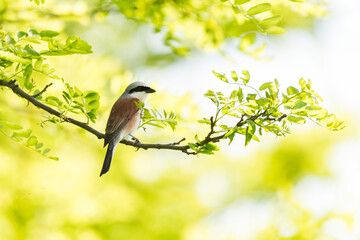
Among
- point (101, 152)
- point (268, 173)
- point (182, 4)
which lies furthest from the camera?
point (268, 173)

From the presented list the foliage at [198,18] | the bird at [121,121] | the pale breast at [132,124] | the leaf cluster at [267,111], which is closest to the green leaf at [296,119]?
the leaf cluster at [267,111]

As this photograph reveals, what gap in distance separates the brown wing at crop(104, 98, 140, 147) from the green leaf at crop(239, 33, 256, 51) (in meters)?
0.86

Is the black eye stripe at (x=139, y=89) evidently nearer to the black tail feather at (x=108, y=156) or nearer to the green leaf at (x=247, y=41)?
the black tail feather at (x=108, y=156)

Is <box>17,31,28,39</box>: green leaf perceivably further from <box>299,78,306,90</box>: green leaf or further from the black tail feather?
<box>299,78,306,90</box>: green leaf

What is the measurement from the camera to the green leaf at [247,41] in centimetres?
297

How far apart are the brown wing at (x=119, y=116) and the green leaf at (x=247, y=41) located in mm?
860

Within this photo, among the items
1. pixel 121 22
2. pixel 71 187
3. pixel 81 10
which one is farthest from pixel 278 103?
pixel 121 22

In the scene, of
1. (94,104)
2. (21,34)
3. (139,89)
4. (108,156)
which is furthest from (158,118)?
(139,89)

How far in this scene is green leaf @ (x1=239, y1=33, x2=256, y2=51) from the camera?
9.76 ft

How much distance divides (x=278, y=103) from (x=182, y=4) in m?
1.45

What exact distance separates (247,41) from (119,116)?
106cm

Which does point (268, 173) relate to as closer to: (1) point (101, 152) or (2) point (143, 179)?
(2) point (143, 179)

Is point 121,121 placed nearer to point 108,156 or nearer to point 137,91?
point 108,156

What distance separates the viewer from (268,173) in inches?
241
